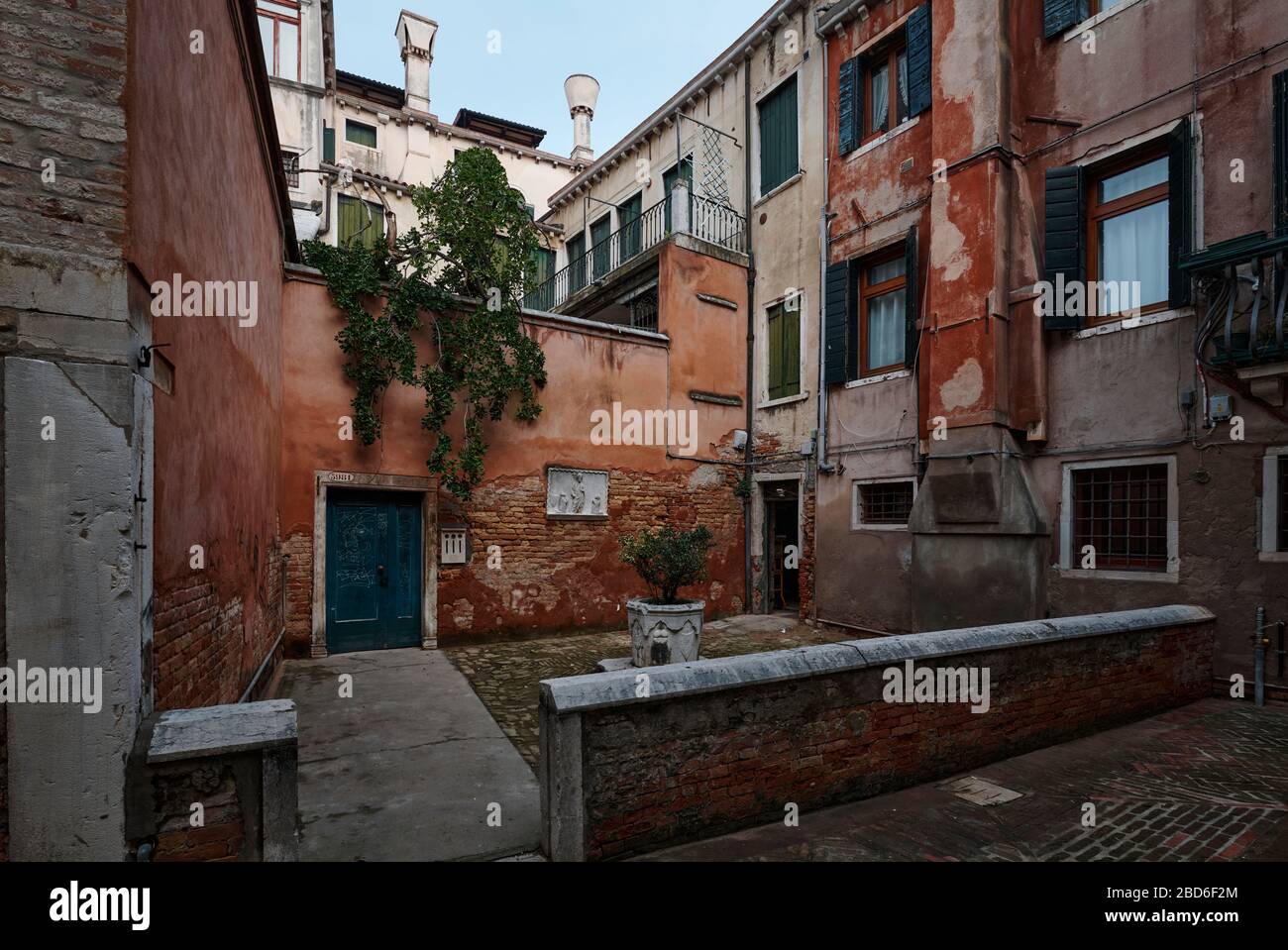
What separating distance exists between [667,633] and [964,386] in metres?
4.68

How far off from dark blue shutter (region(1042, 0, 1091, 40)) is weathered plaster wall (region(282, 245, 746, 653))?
5.35 metres

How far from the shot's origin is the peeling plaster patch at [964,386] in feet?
25.9

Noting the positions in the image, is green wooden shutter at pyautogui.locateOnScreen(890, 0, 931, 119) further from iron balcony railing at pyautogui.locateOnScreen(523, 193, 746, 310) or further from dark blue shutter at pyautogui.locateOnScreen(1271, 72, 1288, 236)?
dark blue shutter at pyautogui.locateOnScreen(1271, 72, 1288, 236)

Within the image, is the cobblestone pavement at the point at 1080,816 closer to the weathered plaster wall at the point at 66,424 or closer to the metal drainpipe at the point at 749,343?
the weathered plaster wall at the point at 66,424

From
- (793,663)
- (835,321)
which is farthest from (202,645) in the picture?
(835,321)

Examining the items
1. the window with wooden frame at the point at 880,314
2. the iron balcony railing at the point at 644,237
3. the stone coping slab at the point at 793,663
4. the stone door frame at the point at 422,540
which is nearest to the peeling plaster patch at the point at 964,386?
the window with wooden frame at the point at 880,314

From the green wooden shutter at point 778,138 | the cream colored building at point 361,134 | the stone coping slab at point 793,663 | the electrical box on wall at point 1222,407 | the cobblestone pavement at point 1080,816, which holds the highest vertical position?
the cream colored building at point 361,134

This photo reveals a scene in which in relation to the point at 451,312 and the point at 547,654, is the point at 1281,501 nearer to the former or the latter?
the point at 547,654

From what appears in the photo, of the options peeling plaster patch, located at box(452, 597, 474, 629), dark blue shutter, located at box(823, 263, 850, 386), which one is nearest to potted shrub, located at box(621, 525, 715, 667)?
peeling plaster patch, located at box(452, 597, 474, 629)

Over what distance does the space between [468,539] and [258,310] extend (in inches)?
159

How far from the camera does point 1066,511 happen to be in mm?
7559

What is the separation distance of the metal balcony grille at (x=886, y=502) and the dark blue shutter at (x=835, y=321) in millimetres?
1736

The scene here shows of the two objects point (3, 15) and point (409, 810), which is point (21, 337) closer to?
point (3, 15)
